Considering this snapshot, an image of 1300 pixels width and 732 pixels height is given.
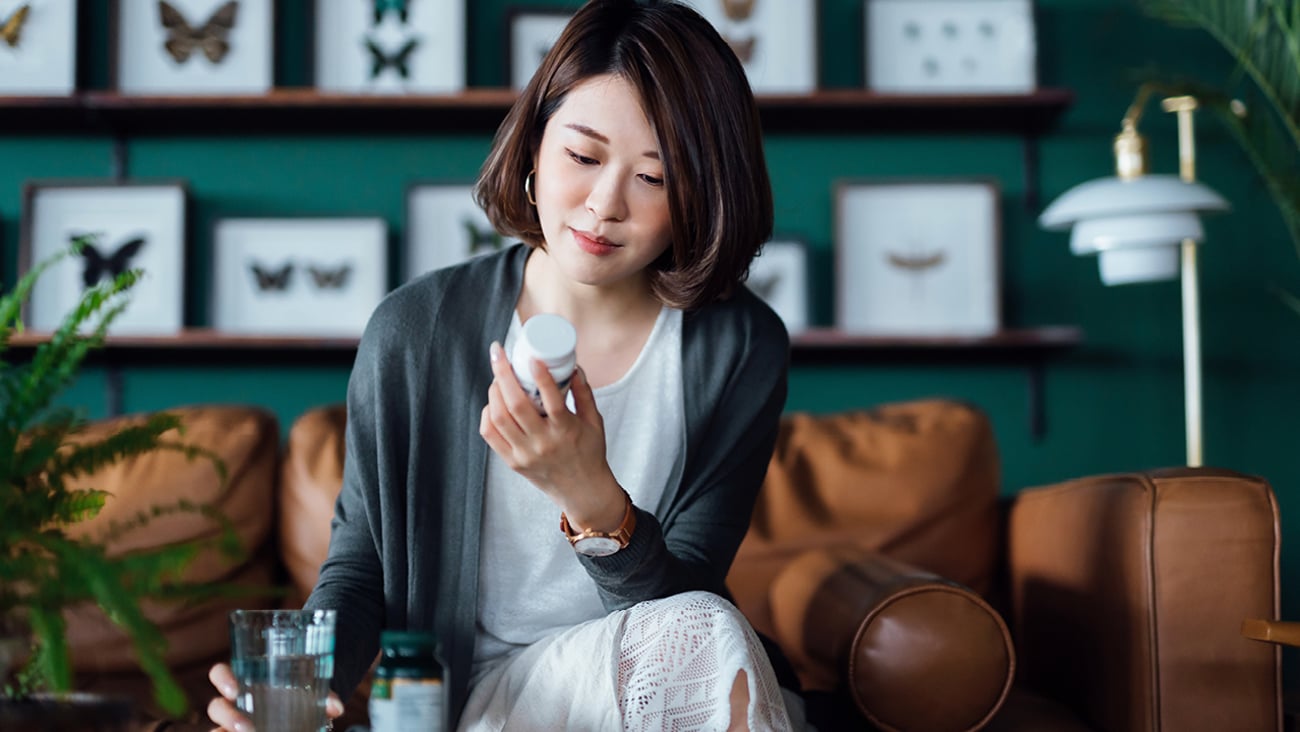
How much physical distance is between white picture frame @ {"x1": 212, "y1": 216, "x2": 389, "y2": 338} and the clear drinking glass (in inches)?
73.3

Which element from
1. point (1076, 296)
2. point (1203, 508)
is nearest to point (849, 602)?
point (1203, 508)

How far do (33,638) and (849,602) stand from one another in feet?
3.36

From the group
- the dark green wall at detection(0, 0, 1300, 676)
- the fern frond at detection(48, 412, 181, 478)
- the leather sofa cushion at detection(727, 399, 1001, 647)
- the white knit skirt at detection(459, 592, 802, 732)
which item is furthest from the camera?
the dark green wall at detection(0, 0, 1300, 676)

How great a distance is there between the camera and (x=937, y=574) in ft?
6.41

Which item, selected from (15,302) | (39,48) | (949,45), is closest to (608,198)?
(15,302)

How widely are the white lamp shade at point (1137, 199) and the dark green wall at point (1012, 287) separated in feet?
1.65

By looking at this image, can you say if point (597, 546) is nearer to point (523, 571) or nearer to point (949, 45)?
point (523, 571)

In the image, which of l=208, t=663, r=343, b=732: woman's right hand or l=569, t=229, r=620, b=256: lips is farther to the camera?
l=569, t=229, r=620, b=256: lips

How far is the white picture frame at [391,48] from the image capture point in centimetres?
279

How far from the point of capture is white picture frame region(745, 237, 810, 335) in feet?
9.15

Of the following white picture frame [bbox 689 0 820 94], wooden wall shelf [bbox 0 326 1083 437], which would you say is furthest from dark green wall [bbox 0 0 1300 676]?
white picture frame [bbox 689 0 820 94]

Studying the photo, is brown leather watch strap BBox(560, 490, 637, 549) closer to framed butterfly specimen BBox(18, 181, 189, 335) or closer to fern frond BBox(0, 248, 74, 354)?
fern frond BBox(0, 248, 74, 354)

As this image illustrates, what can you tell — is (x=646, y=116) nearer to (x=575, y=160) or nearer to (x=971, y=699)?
(x=575, y=160)

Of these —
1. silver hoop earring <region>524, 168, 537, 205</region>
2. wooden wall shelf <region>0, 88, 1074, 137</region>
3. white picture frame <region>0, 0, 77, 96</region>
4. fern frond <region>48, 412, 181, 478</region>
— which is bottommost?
fern frond <region>48, 412, 181, 478</region>
